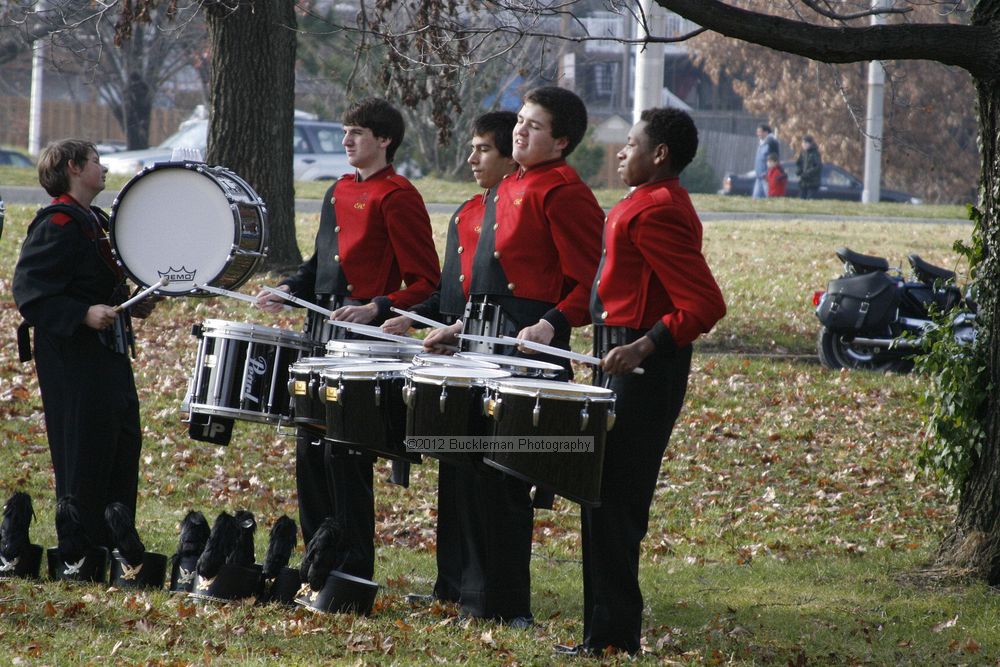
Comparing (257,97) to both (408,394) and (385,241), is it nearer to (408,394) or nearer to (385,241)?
(385,241)

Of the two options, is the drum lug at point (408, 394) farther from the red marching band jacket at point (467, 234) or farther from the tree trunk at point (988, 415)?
the tree trunk at point (988, 415)

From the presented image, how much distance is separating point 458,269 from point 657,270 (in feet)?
4.42

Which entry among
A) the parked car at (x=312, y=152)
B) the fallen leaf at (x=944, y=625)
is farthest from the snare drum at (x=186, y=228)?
the parked car at (x=312, y=152)

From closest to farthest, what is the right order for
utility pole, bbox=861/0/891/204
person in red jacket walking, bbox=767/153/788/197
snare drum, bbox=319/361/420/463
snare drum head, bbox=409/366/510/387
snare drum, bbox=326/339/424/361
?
1. snare drum head, bbox=409/366/510/387
2. snare drum, bbox=319/361/420/463
3. snare drum, bbox=326/339/424/361
4. utility pole, bbox=861/0/891/204
5. person in red jacket walking, bbox=767/153/788/197

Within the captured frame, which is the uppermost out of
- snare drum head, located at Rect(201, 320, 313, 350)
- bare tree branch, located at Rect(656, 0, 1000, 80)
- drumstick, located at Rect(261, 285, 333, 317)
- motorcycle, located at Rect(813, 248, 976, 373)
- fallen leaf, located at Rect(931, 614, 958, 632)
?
bare tree branch, located at Rect(656, 0, 1000, 80)

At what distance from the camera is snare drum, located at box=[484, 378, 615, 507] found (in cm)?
526

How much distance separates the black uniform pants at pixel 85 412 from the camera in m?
6.49

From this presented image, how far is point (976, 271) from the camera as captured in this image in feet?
24.4

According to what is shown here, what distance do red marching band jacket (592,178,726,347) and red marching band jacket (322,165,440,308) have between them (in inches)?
50.7

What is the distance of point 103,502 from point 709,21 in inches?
139

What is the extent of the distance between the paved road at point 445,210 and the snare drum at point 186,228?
41.6 ft

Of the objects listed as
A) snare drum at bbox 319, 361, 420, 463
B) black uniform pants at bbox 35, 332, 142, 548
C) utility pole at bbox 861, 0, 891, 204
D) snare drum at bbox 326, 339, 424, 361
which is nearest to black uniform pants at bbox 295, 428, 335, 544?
snare drum at bbox 326, 339, 424, 361

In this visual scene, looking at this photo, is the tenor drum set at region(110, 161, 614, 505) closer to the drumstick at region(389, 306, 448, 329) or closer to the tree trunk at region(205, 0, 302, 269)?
the drumstick at region(389, 306, 448, 329)

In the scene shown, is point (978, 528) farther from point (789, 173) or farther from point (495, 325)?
point (789, 173)
